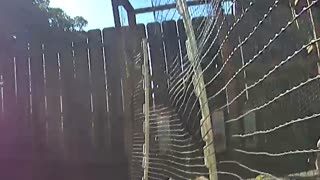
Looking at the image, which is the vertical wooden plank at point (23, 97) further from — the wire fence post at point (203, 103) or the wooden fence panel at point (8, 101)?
the wire fence post at point (203, 103)

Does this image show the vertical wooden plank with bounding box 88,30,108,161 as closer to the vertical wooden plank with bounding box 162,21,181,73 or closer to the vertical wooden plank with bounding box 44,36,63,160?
the vertical wooden plank with bounding box 44,36,63,160

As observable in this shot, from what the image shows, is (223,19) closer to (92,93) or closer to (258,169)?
(258,169)

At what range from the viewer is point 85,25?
16.0ft

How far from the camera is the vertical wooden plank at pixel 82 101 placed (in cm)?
505

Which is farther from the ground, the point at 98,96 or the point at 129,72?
the point at 129,72

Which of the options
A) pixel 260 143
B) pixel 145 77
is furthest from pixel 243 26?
pixel 145 77

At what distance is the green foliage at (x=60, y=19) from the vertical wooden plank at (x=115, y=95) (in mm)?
223

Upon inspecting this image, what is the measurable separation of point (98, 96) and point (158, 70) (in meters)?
1.46

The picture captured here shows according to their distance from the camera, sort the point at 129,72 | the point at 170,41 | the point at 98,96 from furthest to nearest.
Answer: the point at 98,96 → the point at 129,72 → the point at 170,41

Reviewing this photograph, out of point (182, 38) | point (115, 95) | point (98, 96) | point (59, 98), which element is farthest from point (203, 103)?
point (59, 98)

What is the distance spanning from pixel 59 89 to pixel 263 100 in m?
2.82

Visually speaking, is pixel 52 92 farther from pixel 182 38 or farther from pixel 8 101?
pixel 182 38

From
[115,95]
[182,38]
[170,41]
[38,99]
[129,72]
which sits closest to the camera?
[182,38]

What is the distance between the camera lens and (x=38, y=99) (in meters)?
5.18
